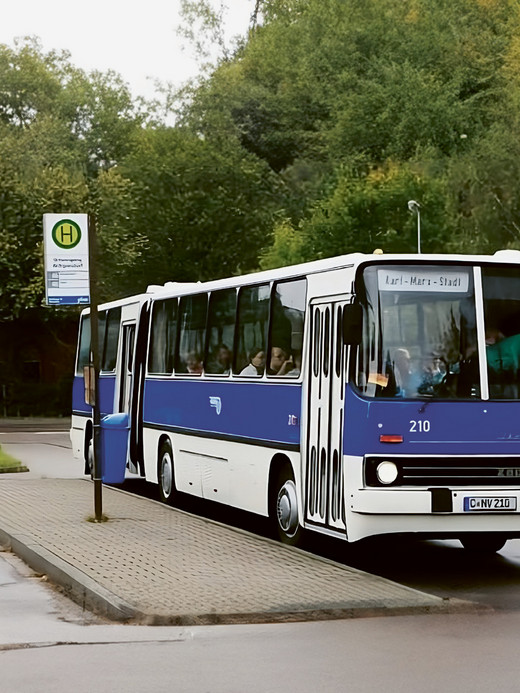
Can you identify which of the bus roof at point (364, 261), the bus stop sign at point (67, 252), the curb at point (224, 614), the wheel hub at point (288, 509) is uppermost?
the bus stop sign at point (67, 252)

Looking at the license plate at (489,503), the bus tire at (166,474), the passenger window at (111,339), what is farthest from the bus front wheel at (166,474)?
the license plate at (489,503)

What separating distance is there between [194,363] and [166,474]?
177 centimetres

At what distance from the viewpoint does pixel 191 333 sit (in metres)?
19.2

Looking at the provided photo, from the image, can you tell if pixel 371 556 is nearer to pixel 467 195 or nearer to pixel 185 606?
pixel 185 606

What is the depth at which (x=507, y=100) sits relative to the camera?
77188 millimetres

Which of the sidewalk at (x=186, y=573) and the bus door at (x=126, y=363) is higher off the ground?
the bus door at (x=126, y=363)

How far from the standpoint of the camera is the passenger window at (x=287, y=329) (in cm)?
1480

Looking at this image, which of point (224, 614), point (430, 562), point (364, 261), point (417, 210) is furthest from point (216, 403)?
point (417, 210)

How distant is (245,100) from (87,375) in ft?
242

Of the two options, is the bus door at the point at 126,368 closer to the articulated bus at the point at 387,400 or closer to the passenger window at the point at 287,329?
the articulated bus at the point at 387,400

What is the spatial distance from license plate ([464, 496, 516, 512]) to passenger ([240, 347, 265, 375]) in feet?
13.1

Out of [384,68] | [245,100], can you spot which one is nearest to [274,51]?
[245,100]

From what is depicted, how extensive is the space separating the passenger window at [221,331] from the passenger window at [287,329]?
1.65 meters

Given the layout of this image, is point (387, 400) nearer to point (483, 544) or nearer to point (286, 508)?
point (286, 508)
